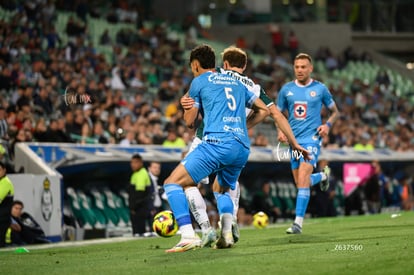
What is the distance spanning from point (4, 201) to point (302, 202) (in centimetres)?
551

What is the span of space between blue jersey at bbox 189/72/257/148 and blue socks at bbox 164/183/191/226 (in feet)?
2.13

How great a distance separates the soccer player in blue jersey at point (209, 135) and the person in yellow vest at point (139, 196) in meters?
9.31

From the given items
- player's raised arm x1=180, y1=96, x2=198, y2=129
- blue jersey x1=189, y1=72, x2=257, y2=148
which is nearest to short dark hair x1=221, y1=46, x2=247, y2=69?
blue jersey x1=189, y1=72, x2=257, y2=148

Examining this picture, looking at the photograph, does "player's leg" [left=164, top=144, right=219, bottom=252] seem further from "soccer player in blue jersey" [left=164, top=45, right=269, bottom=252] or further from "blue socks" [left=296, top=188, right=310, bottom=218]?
"blue socks" [left=296, top=188, right=310, bottom=218]

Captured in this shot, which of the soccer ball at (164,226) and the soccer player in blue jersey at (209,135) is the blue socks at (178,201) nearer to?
the soccer player in blue jersey at (209,135)

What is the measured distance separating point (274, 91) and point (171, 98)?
5.39 metres

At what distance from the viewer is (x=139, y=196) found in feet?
67.5

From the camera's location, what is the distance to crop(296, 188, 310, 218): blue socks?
15398 mm

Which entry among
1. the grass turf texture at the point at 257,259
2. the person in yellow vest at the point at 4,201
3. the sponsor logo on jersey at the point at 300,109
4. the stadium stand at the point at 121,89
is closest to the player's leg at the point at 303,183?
the sponsor logo on jersey at the point at 300,109

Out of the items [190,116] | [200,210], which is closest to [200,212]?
[200,210]

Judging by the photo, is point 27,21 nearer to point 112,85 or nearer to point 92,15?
point 112,85

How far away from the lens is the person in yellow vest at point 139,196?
20.4 meters

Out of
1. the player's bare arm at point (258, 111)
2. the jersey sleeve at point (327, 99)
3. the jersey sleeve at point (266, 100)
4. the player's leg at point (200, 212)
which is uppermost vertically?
the jersey sleeve at point (266, 100)

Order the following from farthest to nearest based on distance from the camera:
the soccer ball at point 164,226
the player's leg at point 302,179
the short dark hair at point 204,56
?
→ the player's leg at point 302,179, the soccer ball at point 164,226, the short dark hair at point 204,56
